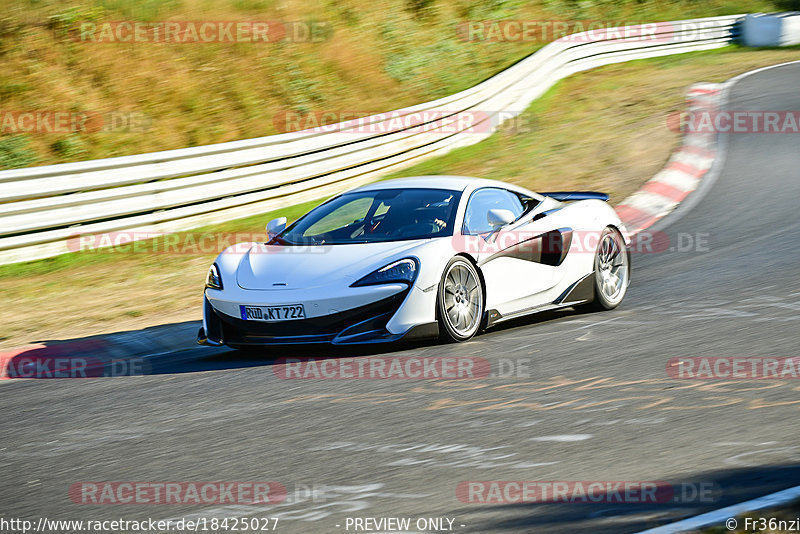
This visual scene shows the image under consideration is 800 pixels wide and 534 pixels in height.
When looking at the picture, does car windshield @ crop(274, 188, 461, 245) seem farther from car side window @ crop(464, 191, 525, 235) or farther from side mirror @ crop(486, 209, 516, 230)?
side mirror @ crop(486, 209, 516, 230)

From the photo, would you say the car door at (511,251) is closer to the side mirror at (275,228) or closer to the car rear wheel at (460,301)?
the car rear wheel at (460,301)

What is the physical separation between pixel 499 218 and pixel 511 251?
280mm

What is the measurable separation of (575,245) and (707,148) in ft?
27.6

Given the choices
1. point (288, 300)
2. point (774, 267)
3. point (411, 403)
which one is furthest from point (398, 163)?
point (411, 403)

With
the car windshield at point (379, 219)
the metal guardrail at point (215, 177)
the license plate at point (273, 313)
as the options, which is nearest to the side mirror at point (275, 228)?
the car windshield at point (379, 219)

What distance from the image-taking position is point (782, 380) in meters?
5.89

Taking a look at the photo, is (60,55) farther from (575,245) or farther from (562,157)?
(575,245)

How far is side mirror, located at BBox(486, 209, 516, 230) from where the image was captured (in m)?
8.04

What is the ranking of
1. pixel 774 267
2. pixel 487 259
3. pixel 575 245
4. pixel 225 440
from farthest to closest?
pixel 774 267, pixel 575 245, pixel 487 259, pixel 225 440

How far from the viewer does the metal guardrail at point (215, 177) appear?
1216cm

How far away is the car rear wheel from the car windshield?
378 mm

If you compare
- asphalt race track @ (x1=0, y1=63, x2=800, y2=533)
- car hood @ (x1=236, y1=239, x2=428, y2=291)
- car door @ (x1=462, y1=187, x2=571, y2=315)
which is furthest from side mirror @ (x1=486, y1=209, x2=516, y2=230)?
asphalt race track @ (x1=0, y1=63, x2=800, y2=533)

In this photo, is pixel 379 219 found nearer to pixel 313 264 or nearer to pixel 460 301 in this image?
pixel 313 264

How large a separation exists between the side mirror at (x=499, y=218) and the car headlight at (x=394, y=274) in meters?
1.04
